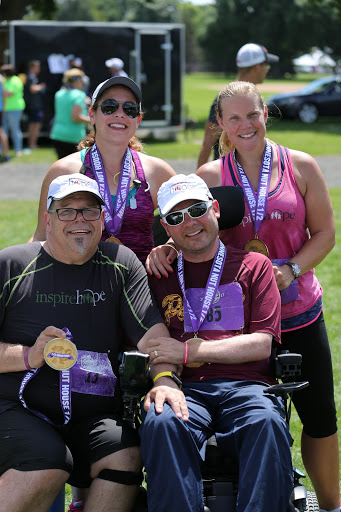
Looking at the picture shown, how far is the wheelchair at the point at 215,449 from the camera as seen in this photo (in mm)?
3109

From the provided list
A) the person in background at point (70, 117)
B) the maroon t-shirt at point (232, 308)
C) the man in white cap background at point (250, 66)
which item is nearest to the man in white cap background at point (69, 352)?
the maroon t-shirt at point (232, 308)

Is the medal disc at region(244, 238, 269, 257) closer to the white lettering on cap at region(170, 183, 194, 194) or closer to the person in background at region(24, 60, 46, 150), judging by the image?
the white lettering on cap at region(170, 183, 194, 194)

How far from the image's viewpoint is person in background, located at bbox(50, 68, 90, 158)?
12125 millimetres

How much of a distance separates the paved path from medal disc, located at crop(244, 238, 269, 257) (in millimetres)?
9925

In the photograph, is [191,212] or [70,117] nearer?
[191,212]

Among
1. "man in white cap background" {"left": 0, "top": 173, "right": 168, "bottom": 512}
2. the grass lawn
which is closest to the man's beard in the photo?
"man in white cap background" {"left": 0, "top": 173, "right": 168, "bottom": 512}

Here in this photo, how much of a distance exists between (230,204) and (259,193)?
0.16 metres

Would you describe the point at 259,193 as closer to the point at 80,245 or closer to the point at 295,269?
the point at 295,269

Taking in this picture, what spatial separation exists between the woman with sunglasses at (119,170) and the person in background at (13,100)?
13740mm

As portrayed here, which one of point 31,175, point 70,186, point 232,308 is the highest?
point 70,186

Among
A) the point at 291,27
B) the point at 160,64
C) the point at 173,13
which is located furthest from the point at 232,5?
the point at 160,64

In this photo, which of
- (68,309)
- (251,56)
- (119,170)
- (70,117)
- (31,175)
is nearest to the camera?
(68,309)

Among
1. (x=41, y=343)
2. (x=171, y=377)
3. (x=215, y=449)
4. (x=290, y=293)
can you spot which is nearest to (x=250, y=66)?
(x=290, y=293)

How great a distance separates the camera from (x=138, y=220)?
3910 mm
